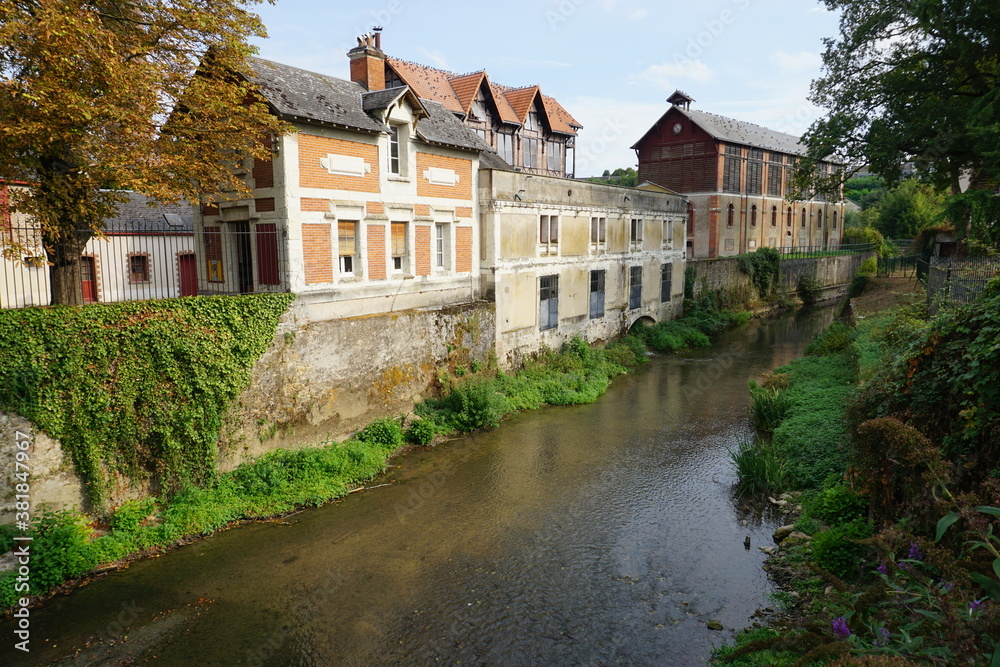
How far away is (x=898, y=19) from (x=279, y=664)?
75.8 ft

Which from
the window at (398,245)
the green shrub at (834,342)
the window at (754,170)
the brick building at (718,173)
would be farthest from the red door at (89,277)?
the window at (754,170)

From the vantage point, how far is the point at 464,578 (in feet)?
31.2

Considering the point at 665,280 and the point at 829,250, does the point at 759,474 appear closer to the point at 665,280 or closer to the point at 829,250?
the point at 665,280

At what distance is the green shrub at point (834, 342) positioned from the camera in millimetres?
21203

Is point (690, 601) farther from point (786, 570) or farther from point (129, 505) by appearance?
point (129, 505)

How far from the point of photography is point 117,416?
10.2 metres

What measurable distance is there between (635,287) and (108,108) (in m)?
20.9

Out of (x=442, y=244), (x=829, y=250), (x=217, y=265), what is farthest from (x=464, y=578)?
(x=829, y=250)

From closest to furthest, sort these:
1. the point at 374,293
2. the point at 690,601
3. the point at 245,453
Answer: the point at 690,601 → the point at 245,453 → the point at 374,293

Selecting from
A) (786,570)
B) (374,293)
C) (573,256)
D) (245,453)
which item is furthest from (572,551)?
(573,256)

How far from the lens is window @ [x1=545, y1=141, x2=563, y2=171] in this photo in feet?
119

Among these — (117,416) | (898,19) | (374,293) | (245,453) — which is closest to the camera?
(117,416)

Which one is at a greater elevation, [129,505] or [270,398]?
[270,398]

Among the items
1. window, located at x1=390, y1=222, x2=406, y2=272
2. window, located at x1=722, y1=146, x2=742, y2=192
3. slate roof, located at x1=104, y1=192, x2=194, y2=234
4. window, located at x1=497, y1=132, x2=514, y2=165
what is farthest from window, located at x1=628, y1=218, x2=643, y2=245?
window, located at x1=722, y1=146, x2=742, y2=192
